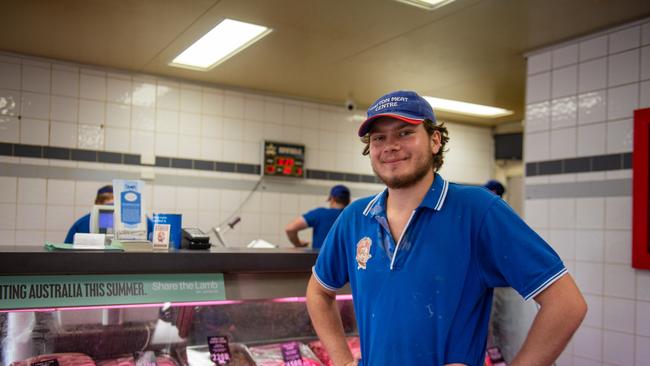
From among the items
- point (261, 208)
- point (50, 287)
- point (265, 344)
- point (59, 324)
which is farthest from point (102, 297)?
point (261, 208)

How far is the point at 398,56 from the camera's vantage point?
5586mm

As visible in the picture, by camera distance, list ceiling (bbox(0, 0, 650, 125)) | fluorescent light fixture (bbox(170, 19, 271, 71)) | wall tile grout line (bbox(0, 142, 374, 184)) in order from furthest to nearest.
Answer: wall tile grout line (bbox(0, 142, 374, 184)), fluorescent light fixture (bbox(170, 19, 271, 71)), ceiling (bbox(0, 0, 650, 125))

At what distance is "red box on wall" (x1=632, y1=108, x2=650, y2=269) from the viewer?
171 inches

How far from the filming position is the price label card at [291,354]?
2.81 meters

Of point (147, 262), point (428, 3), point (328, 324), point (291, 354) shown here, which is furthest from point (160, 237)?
point (428, 3)

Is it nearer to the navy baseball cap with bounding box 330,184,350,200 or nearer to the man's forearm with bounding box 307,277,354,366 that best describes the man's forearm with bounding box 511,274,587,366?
the man's forearm with bounding box 307,277,354,366

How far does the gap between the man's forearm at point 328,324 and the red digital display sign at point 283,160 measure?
5.38 metres

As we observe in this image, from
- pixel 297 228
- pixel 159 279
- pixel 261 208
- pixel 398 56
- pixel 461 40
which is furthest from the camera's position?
pixel 261 208

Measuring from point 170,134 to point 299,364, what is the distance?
453 centimetres

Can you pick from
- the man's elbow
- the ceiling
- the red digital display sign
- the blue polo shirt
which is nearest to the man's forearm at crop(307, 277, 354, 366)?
the blue polo shirt

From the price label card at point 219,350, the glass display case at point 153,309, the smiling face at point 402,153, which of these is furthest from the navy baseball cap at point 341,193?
the smiling face at point 402,153

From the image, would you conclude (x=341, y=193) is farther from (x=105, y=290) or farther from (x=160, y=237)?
(x=105, y=290)

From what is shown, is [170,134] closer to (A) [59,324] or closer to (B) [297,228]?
(B) [297,228]

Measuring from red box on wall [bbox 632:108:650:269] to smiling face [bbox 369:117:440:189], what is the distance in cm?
336
